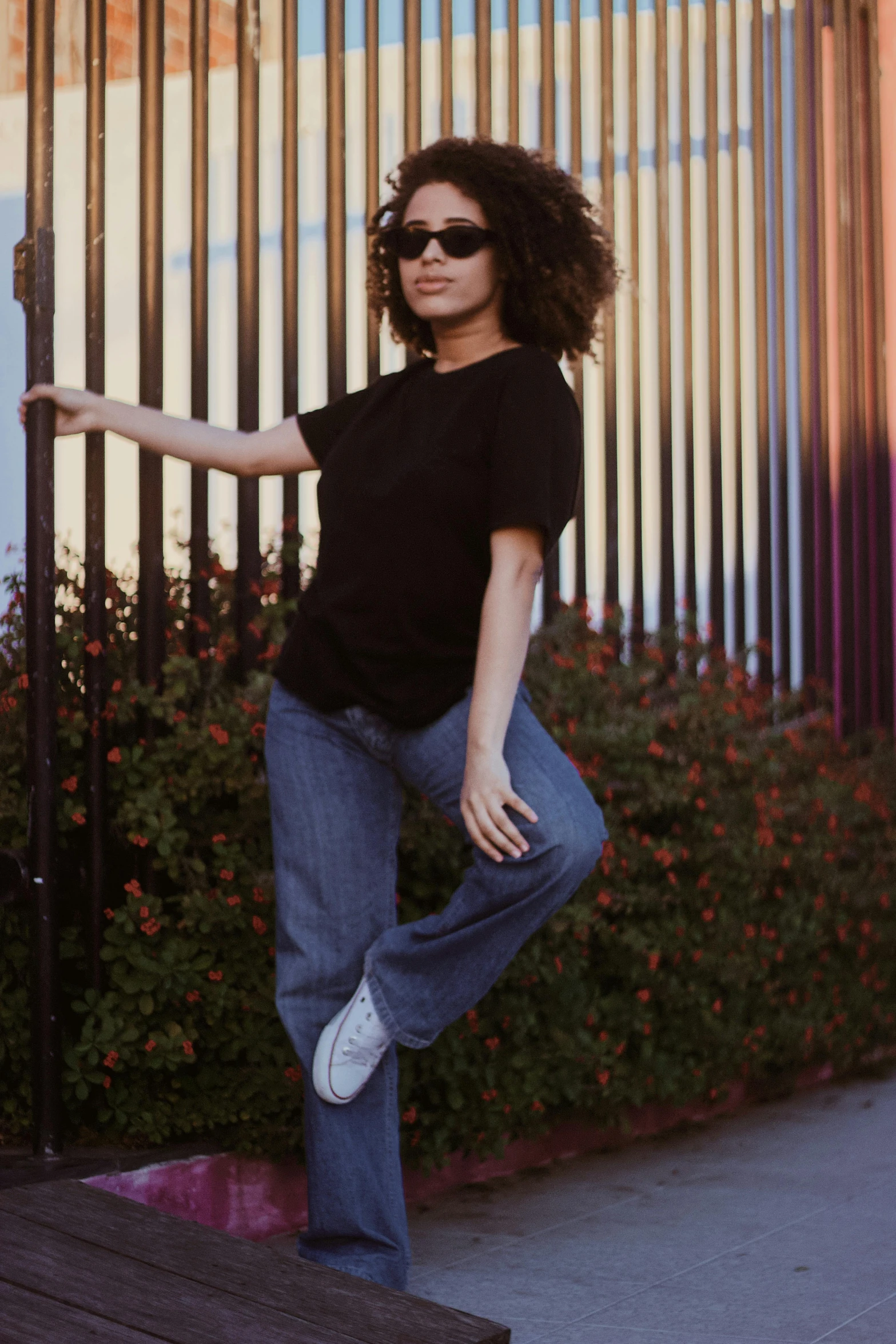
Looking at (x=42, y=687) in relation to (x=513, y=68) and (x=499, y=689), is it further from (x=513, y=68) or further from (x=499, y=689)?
(x=513, y=68)

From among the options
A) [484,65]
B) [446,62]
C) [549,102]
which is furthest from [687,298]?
[446,62]

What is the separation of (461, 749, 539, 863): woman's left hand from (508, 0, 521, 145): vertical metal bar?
8.89 ft

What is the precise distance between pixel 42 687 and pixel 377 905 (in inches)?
35.9

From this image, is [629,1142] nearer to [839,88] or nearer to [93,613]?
[93,613]

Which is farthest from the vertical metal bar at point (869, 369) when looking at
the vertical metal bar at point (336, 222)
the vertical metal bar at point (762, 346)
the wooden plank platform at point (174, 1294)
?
the wooden plank platform at point (174, 1294)

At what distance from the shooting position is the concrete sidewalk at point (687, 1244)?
2496mm

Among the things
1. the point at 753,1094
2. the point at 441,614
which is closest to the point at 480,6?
the point at 441,614

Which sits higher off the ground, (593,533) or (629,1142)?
(593,533)

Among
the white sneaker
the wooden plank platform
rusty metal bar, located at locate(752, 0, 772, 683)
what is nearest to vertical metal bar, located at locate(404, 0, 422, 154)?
rusty metal bar, located at locate(752, 0, 772, 683)

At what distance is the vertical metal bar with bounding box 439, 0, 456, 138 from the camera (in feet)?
13.3

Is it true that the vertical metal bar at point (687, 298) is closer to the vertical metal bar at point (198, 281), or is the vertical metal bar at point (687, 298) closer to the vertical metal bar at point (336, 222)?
the vertical metal bar at point (336, 222)

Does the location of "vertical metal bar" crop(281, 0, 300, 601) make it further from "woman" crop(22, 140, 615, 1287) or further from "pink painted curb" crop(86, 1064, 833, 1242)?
"pink painted curb" crop(86, 1064, 833, 1242)

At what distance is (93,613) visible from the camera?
3.11m

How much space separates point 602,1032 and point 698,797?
66cm
